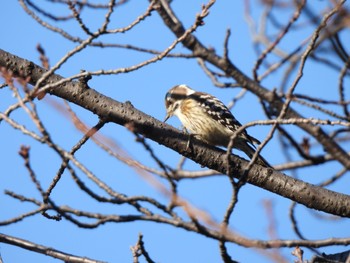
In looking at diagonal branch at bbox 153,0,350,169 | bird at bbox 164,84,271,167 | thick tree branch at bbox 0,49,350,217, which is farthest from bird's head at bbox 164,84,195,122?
diagonal branch at bbox 153,0,350,169

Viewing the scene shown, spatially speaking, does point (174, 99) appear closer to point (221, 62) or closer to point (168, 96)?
point (168, 96)

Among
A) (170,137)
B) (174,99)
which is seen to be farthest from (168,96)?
(170,137)

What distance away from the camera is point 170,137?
13.4ft

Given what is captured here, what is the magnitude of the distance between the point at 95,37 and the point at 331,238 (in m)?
1.61

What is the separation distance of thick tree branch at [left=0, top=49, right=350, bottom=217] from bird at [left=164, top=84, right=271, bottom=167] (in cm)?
175

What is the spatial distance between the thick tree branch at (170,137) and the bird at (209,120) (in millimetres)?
1754

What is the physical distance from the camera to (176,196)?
1.90m

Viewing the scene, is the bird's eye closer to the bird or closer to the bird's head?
the bird's head

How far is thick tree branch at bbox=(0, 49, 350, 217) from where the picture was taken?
382 centimetres

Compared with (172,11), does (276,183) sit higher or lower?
lower

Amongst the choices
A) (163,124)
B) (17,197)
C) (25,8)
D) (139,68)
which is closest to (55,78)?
(25,8)

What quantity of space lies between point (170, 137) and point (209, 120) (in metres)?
2.34

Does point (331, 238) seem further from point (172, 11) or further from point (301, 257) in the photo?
point (172, 11)

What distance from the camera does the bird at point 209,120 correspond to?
608 cm
